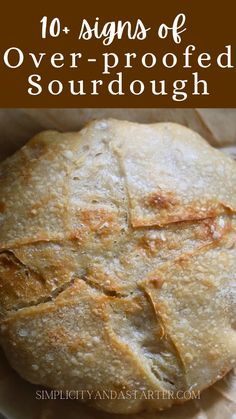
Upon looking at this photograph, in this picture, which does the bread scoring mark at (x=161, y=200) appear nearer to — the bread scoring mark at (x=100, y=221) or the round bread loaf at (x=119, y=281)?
the round bread loaf at (x=119, y=281)

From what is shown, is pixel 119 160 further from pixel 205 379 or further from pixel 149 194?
pixel 205 379

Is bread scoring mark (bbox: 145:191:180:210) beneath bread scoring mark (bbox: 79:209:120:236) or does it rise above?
above

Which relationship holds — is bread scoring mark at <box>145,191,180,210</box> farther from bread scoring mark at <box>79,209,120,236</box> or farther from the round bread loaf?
bread scoring mark at <box>79,209,120,236</box>

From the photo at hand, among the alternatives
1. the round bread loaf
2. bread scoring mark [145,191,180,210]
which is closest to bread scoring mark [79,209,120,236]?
the round bread loaf

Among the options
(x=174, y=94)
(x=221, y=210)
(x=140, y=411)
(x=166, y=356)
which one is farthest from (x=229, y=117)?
(x=140, y=411)

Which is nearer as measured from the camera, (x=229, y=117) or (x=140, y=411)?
(x=140, y=411)

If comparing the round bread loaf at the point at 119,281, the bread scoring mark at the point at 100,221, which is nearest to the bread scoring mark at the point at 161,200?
the round bread loaf at the point at 119,281

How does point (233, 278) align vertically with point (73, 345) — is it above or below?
above

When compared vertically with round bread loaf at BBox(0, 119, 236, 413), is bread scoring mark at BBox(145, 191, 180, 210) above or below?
above
